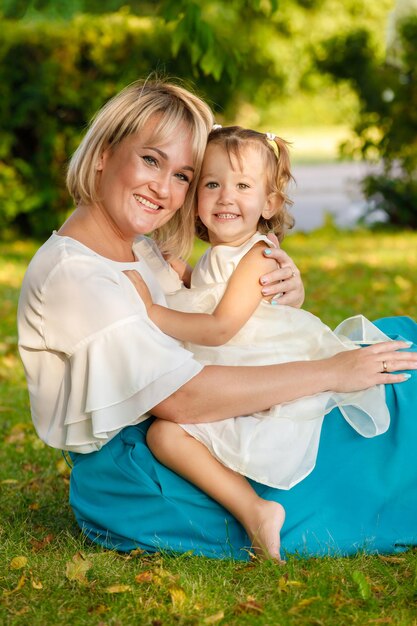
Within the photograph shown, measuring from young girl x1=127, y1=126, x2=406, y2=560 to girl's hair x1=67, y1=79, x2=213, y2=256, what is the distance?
0.45ft

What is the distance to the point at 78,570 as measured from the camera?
3.12m

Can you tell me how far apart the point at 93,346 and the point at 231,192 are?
Result: 790 millimetres

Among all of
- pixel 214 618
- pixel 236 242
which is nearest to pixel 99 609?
pixel 214 618

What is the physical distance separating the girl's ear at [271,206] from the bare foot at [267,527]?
1071 mm

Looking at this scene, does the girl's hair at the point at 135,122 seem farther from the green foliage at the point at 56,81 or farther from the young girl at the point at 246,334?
the green foliage at the point at 56,81

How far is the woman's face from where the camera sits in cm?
332

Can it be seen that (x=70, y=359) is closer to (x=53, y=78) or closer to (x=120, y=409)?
(x=120, y=409)

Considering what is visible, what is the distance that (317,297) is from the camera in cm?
837

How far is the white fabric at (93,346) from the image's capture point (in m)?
3.11

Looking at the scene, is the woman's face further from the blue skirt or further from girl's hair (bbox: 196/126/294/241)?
the blue skirt

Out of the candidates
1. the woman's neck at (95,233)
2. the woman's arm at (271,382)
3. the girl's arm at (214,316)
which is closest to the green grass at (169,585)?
the woman's arm at (271,382)

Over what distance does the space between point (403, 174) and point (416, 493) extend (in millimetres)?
9779

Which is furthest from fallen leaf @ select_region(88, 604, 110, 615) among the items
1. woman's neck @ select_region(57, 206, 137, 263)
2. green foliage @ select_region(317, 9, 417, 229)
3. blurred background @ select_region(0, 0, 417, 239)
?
green foliage @ select_region(317, 9, 417, 229)

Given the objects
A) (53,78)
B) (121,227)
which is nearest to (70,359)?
(121,227)
